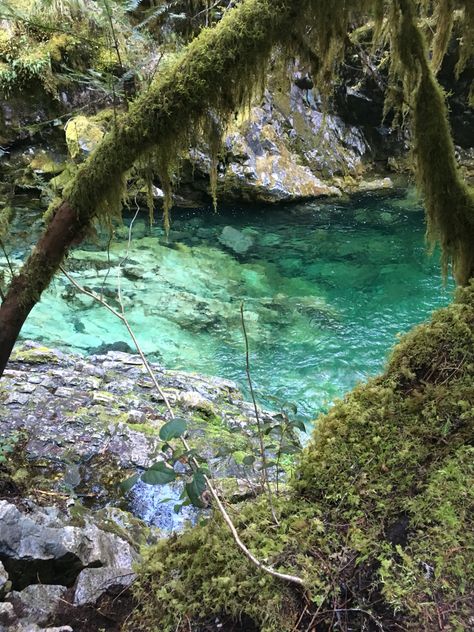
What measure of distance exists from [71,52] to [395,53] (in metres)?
12.4

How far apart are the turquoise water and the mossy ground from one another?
4.20 meters

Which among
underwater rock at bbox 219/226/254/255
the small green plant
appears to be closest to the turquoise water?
underwater rock at bbox 219/226/254/255

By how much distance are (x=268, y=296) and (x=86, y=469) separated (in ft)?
20.1

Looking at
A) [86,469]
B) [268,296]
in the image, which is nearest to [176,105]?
[86,469]

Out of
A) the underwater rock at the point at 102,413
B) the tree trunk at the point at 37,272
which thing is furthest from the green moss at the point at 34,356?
the tree trunk at the point at 37,272

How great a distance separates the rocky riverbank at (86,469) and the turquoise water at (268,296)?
105 centimetres

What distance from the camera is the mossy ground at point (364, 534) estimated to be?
1400 mm

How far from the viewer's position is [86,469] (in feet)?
14.7

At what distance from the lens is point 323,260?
11.5 meters

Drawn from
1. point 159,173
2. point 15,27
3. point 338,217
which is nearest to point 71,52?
point 15,27

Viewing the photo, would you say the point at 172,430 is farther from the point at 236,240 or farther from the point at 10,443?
the point at 236,240

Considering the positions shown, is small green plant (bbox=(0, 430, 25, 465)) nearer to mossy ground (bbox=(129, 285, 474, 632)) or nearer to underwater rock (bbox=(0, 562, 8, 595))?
underwater rock (bbox=(0, 562, 8, 595))

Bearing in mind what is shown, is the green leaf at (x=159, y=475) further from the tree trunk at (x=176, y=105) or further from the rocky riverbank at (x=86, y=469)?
the tree trunk at (x=176, y=105)

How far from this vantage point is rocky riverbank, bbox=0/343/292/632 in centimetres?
202
